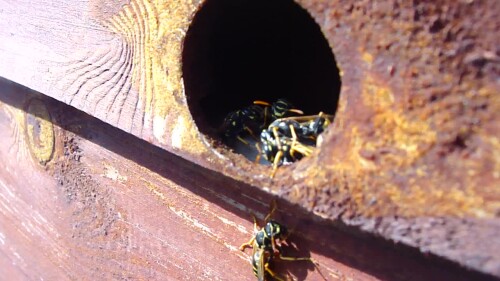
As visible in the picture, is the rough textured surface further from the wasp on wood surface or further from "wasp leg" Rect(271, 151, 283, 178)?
the wasp on wood surface

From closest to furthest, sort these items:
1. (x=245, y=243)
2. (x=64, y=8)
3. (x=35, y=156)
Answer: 1. (x=245, y=243)
2. (x=64, y=8)
3. (x=35, y=156)

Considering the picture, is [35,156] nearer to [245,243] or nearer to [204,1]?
[245,243]

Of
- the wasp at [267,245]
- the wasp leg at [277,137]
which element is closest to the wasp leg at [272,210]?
the wasp at [267,245]

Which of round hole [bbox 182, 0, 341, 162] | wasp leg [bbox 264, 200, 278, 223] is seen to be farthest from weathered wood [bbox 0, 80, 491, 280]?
round hole [bbox 182, 0, 341, 162]

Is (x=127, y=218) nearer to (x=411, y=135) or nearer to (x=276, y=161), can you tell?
(x=276, y=161)

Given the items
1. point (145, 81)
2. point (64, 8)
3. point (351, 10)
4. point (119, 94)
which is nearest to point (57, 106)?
point (64, 8)
